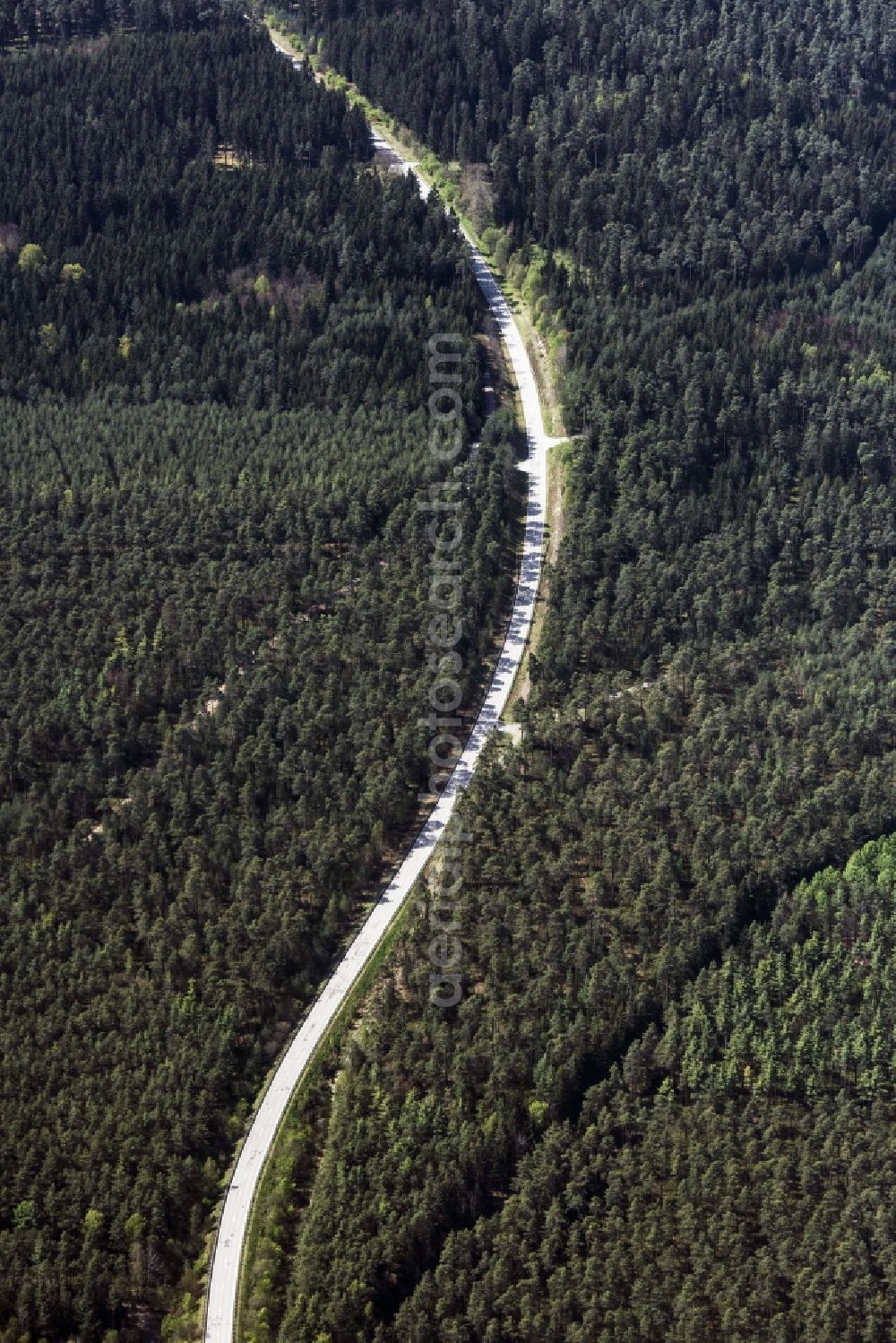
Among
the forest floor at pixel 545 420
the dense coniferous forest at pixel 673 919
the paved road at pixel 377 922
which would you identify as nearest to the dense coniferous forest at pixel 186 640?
the paved road at pixel 377 922

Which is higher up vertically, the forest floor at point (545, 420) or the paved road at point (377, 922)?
the forest floor at point (545, 420)

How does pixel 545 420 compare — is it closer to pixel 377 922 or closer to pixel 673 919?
pixel 377 922

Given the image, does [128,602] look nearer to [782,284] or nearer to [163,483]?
[163,483]

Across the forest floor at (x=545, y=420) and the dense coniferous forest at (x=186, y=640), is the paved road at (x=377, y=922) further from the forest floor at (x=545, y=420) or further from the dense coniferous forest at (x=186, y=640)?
the dense coniferous forest at (x=186, y=640)

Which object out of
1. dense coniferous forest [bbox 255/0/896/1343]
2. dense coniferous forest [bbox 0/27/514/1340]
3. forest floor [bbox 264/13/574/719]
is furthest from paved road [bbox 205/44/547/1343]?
dense coniferous forest [bbox 255/0/896/1343]

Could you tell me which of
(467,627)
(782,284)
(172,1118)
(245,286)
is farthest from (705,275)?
(172,1118)
